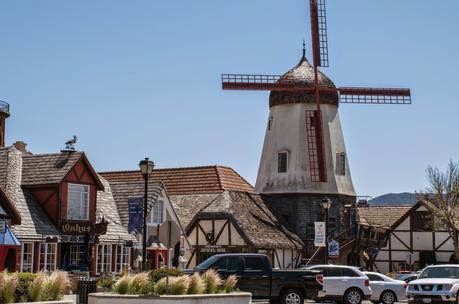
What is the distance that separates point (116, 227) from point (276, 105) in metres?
19.8

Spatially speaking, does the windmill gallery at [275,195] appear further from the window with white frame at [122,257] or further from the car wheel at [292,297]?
the car wheel at [292,297]

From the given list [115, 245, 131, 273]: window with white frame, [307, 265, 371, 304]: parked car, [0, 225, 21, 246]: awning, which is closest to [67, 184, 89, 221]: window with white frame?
[115, 245, 131, 273]: window with white frame

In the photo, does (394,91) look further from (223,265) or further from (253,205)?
(223,265)

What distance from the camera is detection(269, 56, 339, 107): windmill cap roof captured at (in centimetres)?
5866

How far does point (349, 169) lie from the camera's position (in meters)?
61.1

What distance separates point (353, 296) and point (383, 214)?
3948 centimetres

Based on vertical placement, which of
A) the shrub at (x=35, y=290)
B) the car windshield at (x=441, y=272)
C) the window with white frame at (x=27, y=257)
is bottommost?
the shrub at (x=35, y=290)

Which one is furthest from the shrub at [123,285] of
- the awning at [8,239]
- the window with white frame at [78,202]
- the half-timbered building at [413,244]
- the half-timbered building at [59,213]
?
the half-timbered building at [413,244]

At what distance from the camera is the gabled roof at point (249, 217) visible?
166 ft

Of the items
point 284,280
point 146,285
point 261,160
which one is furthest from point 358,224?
A: point 146,285

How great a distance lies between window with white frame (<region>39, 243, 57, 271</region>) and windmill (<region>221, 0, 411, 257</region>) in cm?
2151

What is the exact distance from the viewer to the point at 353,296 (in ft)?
109

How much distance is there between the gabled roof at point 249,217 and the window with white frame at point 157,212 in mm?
5300

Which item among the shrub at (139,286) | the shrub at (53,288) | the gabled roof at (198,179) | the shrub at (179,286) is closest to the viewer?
the shrub at (53,288)
